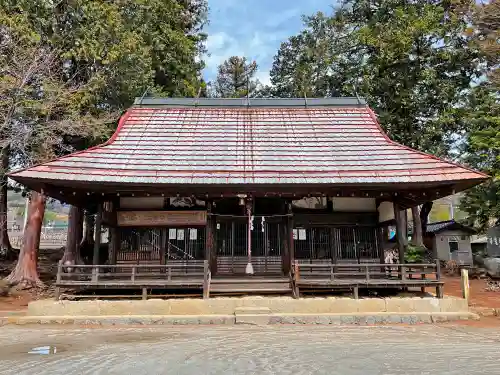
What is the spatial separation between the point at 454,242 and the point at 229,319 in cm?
2310

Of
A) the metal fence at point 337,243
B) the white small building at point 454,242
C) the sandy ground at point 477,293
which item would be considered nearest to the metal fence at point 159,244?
the metal fence at point 337,243

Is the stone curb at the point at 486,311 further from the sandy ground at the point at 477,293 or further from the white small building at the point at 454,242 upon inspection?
the white small building at the point at 454,242

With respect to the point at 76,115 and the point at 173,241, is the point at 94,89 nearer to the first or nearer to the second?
the point at 76,115

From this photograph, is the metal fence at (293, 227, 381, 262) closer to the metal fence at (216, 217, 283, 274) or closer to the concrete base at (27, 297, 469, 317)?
the metal fence at (216, 217, 283, 274)

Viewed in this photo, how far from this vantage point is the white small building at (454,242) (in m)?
26.9

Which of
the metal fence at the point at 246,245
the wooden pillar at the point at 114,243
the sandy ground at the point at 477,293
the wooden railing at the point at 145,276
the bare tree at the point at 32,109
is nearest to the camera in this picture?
the wooden railing at the point at 145,276

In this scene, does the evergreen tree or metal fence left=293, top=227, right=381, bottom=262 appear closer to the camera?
metal fence left=293, top=227, right=381, bottom=262

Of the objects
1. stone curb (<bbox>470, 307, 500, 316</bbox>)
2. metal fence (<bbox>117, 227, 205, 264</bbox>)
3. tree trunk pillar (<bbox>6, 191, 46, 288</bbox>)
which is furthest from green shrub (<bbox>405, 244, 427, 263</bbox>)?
tree trunk pillar (<bbox>6, 191, 46, 288</bbox>)

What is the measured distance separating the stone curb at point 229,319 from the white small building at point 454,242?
19.1 metres

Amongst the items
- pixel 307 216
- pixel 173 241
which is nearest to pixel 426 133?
pixel 307 216

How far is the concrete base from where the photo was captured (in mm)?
10430

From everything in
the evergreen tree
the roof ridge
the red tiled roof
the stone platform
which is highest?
the evergreen tree

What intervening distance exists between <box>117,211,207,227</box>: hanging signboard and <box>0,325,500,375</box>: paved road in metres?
3.53

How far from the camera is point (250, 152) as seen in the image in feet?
42.0
